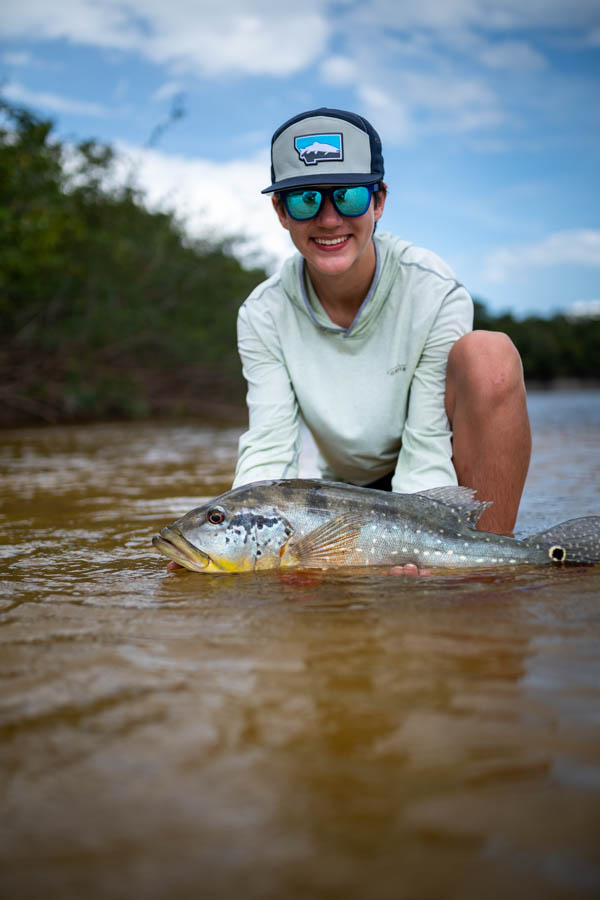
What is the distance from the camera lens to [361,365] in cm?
388

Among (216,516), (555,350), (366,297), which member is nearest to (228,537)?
(216,516)

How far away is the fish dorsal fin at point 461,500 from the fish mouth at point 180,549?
0.95 meters

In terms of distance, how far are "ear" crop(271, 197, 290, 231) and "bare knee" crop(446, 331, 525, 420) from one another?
1002mm

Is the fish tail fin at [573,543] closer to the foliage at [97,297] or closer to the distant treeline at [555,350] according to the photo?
the foliage at [97,297]

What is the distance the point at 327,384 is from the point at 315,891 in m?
3.03

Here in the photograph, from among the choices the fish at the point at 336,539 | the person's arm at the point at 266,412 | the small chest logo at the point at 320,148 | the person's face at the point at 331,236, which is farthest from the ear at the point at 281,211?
the fish at the point at 336,539

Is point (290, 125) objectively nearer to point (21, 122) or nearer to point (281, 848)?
point (281, 848)

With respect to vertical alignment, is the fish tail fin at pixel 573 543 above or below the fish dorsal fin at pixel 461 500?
below

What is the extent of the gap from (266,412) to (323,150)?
1.25 metres

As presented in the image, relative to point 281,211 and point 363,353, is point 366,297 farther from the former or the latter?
point 281,211

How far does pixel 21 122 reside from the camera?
17.5 meters

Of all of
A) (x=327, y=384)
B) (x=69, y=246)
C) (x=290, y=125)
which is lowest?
(x=327, y=384)

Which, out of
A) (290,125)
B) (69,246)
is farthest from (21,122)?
A: (290,125)

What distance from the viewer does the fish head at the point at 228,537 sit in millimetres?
2900
